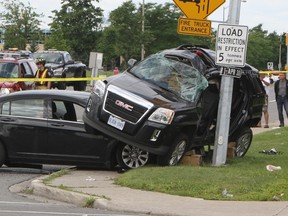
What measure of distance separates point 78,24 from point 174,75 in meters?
51.2

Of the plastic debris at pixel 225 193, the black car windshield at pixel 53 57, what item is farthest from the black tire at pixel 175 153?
the black car windshield at pixel 53 57

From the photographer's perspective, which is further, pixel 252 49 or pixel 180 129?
pixel 252 49

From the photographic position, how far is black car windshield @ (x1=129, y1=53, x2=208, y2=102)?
1112 cm

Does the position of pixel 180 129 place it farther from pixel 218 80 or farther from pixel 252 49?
pixel 252 49

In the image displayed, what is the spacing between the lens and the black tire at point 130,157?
36.3ft

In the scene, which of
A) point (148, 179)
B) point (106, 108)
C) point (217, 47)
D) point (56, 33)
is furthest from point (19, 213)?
point (56, 33)

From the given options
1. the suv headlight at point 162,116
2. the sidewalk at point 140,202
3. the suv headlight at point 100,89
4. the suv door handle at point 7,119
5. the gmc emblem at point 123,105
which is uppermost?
the suv headlight at point 100,89

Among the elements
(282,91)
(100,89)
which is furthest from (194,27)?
(282,91)

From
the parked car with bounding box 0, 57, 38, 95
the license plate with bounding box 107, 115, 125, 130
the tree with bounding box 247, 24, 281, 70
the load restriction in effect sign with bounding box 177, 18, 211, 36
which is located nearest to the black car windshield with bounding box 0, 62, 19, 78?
the parked car with bounding box 0, 57, 38, 95

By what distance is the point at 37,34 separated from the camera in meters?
59.3

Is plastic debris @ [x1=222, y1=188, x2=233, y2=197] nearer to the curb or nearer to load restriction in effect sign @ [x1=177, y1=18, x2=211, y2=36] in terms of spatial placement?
the curb

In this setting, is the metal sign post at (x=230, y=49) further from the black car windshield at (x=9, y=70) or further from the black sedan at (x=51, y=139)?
the black car windshield at (x=9, y=70)

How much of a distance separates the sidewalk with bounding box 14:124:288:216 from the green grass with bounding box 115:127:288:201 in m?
0.22

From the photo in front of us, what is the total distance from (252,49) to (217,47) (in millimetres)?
90830
